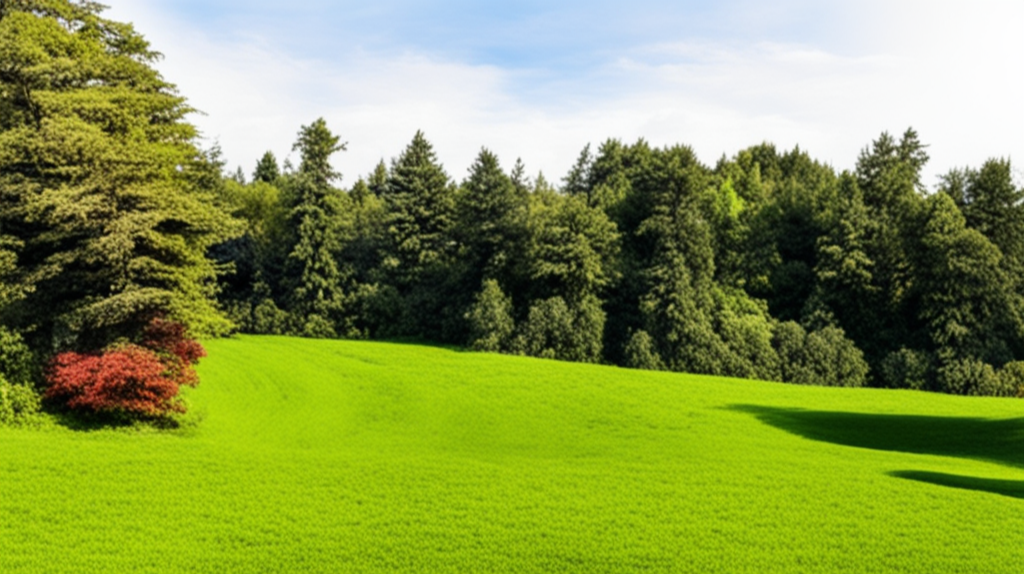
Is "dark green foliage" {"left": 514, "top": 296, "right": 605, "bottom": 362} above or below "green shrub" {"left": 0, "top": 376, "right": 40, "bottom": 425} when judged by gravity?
above

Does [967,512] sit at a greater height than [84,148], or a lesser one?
lesser

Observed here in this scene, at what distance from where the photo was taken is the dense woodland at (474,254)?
101 ft

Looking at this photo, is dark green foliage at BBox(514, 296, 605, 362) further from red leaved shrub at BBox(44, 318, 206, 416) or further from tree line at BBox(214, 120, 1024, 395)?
red leaved shrub at BBox(44, 318, 206, 416)

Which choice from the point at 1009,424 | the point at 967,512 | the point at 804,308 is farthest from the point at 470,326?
the point at 967,512

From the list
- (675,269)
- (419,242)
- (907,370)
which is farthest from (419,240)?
(907,370)

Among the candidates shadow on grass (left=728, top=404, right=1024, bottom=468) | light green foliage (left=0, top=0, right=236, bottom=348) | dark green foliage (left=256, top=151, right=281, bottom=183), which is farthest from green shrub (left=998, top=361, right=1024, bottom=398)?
dark green foliage (left=256, top=151, right=281, bottom=183)

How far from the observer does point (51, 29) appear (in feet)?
115

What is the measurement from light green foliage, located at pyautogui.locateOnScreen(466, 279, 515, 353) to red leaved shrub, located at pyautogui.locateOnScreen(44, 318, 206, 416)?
27433 millimetres

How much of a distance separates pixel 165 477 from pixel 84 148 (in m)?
15.3

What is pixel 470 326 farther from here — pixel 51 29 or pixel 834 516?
pixel 834 516

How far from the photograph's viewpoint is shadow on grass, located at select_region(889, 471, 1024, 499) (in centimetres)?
2203

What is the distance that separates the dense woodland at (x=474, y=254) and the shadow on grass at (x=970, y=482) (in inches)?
1046

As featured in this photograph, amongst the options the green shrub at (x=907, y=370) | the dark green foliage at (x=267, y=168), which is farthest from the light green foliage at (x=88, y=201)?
the dark green foliage at (x=267, y=168)

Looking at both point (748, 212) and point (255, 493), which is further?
point (748, 212)
